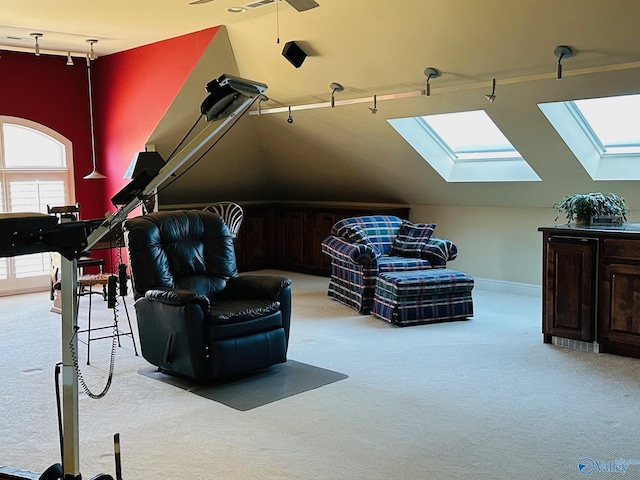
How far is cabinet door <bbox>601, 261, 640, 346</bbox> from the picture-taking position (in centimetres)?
470

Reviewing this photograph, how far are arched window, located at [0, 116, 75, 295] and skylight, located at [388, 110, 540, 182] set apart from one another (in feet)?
13.2

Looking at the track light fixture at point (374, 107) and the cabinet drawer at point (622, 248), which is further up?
the track light fixture at point (374, 107)

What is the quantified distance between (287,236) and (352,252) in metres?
3.08

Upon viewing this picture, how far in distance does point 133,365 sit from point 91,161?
4119 mm

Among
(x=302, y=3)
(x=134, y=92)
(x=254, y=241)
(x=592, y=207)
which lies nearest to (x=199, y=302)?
(x=302, y=3)

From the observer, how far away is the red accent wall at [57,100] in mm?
7613

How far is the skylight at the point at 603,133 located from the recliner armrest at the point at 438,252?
1446 mm

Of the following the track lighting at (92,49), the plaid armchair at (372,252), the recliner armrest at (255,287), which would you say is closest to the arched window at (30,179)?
the track lighting at (92,49)

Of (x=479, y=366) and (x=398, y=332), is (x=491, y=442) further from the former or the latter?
(x=398, y=332)

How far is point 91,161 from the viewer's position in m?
8.27

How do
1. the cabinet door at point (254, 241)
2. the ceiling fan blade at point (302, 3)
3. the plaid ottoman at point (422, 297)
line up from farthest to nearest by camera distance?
the cabinet door at point (254, 241)
the plaid ottoman at point (422, 297)
the ceiling fan blade at point (302, 3)

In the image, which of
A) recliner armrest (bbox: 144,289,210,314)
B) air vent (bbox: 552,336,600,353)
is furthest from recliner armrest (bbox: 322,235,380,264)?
recliner armrest (bbox: 144,289,210,314)

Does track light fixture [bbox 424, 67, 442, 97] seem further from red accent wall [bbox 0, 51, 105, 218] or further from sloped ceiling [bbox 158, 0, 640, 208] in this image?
red accent wall [bbox 0, 51, 105, 218]

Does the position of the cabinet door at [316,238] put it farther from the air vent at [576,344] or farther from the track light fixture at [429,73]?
the air vent at [576,344]
